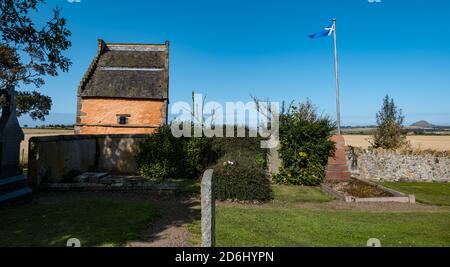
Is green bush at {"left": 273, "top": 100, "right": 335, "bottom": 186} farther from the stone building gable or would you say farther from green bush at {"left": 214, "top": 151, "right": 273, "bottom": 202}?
the stone building gable

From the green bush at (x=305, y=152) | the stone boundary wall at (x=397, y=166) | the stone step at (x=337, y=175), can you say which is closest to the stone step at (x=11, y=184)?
the green bush at (x=305, y=152)

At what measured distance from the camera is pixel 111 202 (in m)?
9.75

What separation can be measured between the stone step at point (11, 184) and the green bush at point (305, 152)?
36.4 feet

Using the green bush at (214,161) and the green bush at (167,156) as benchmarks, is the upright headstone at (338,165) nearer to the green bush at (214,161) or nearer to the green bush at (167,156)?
the green bush at (214,161)

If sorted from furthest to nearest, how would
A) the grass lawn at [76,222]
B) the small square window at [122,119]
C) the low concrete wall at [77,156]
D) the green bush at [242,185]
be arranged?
1. the small square window at [122,119]
2. the low concrete wall at [77,156]
3. the green bush at [242,185]
4. the grass lawn at [76,222]

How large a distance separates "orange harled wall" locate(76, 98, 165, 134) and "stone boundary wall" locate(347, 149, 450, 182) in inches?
593

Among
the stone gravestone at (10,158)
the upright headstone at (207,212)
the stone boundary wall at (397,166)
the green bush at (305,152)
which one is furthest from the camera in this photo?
the stone boundary wall at (397,166)

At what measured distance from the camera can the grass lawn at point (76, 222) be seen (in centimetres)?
604

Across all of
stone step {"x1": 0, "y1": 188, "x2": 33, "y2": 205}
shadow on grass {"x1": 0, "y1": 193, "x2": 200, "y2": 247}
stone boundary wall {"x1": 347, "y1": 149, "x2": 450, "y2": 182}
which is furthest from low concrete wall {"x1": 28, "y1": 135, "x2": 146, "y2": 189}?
stone boundary wall {"x1": 347, "y1": 149, "x2": 450, "y2": 182}

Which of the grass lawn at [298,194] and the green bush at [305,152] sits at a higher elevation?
the green bush at [305,152]

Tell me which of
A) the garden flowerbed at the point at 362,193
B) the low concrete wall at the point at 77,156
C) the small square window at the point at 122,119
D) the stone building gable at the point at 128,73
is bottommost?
the garden flowerbed at the point at 362,193

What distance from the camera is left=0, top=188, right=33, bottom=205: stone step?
8.53 meters

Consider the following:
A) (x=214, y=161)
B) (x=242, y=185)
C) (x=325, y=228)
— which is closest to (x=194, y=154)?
(x=214, y=161)
